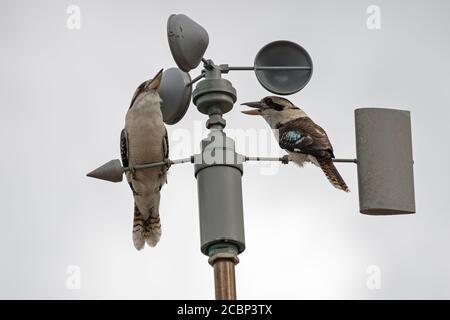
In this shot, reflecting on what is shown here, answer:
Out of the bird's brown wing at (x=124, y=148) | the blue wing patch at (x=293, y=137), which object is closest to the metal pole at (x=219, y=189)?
the blue wing patch at (x=293, y=137)

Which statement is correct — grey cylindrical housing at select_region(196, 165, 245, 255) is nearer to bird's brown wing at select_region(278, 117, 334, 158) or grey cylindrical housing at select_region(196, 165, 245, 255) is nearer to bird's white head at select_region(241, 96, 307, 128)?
bird's brown wing at select_region(278, 117, 334, 158)

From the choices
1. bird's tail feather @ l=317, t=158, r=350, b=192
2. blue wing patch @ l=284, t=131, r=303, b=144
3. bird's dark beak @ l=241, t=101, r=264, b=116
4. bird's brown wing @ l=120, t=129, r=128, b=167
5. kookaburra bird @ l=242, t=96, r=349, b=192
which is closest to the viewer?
bird's tail feather @ l=317, t=158, r=350, b=192

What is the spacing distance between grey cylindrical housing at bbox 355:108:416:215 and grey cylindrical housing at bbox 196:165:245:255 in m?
1.08

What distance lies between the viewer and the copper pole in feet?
28.8

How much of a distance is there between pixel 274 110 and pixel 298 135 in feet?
2.14

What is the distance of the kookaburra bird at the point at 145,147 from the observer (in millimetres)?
13359

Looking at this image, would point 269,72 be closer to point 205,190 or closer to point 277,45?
point 277,45

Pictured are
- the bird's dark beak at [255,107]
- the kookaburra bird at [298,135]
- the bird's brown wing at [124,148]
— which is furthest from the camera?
the bird's brown wing at [124,148]

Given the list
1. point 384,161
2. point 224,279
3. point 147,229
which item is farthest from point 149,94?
point 224,279

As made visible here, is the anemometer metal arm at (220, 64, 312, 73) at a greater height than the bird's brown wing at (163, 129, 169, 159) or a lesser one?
lesser

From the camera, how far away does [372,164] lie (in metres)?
10.0

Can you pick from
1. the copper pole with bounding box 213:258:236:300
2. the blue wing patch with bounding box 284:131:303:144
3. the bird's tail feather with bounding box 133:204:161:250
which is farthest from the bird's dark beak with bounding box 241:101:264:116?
the copper pole with bounding box 213:258:236:300

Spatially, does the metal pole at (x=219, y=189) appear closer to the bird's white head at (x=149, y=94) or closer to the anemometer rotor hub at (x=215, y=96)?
the anemometer rotor hub at (x=215, y=96)
